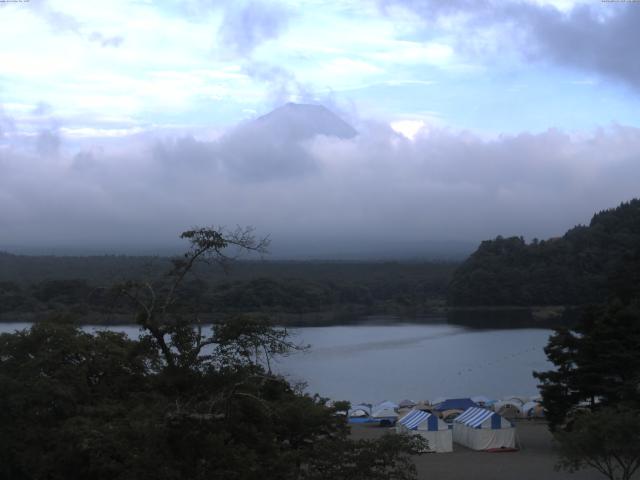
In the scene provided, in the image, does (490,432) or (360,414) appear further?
(360,414)

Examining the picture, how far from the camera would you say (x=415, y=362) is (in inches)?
1470

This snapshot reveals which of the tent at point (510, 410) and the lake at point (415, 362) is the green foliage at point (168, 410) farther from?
the tent at point (510, 410)

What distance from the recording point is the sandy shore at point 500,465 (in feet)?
47.9

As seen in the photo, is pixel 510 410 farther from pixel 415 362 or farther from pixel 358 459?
pixel 358 459

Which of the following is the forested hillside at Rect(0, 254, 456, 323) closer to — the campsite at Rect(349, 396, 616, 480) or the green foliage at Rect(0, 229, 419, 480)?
the campsite at Rect(349, 396, 616, 480)

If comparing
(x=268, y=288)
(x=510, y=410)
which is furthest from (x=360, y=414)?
(x=268, y=288)

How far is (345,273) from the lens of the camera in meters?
91.5

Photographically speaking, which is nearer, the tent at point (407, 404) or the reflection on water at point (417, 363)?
the tent at point (407, 404)

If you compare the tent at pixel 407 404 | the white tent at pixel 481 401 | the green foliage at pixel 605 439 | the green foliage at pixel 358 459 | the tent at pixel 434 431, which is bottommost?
the tent at pixel 407 404

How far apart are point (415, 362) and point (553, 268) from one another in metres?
34.4

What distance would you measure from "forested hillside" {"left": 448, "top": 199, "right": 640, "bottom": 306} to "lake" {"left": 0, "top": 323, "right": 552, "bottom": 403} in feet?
53.8

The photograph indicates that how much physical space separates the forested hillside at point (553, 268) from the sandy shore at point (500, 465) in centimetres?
4750

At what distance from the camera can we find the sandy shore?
14594 millimetres

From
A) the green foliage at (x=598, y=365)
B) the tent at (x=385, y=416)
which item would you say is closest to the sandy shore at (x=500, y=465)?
the green foliage at (x=598, y=365)
